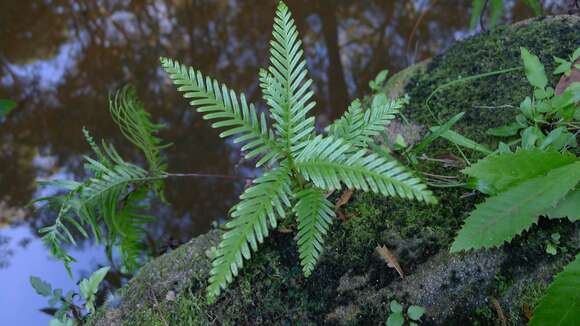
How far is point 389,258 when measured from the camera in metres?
1.62

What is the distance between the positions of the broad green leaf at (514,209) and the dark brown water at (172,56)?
1.92 meters

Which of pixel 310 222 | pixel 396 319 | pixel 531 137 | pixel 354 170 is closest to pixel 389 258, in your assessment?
pixel 396 319

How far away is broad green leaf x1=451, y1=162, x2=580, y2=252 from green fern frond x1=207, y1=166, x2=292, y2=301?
0.54 metres

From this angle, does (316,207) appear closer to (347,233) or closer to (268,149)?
(268,149)

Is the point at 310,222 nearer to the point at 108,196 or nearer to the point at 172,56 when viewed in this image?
the point at 108,196

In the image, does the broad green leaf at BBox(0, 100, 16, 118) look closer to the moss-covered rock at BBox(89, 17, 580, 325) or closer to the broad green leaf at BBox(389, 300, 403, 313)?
the moss-covered rock at BBox(89, 17, 580, 325)

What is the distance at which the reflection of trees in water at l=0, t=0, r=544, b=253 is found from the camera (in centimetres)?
329

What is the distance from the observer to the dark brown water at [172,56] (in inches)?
126

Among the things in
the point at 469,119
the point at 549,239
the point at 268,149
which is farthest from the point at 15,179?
the point at 549,239

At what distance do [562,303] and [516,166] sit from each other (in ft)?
1.37

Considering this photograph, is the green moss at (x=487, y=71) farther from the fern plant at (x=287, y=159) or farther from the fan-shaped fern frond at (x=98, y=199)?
the fan-shaped fern frond at (x=98, y=199)

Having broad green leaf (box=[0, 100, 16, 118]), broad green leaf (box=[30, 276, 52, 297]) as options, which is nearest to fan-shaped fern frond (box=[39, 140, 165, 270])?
broad green leaf (box=[30, 276, 52, 297])

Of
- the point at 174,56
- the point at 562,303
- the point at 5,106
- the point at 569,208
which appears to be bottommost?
the point at 562,303

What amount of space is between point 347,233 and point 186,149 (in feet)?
6.20
